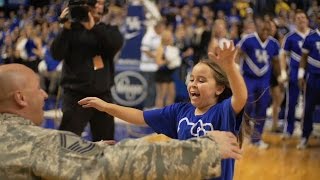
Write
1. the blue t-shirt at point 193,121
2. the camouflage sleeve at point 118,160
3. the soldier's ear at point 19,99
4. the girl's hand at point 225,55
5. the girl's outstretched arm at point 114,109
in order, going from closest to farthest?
the camouflage sleeve at point 118,160, the soldier's ear at point 19,99, the girl's hand at point 225,55, the blue t-shirt at point 193,121, the girl's outstretched arm at point 114,109

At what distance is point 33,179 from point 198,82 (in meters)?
1.23

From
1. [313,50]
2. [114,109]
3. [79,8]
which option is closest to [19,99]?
[114,109]

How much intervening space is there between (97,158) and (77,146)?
0.07 m

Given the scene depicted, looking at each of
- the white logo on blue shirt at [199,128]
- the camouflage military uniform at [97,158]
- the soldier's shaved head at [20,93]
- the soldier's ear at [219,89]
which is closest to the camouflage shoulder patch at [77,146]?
the camouflage military uniform at [97,158]

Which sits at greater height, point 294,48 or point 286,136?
point 294,48

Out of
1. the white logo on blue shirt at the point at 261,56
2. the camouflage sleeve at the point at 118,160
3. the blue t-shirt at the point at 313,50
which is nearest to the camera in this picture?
the camouflage sleeve at the point at 118,160

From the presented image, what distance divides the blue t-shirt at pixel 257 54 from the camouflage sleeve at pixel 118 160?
521 centimetres

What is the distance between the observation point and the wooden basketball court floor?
500cm

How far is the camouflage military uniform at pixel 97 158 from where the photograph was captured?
1.34m

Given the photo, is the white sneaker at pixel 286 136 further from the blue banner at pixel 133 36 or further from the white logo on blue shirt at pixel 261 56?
the blue banner at pixel 133 36

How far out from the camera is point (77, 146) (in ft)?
4.48

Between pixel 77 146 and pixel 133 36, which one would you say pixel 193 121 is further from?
pixel 133 36

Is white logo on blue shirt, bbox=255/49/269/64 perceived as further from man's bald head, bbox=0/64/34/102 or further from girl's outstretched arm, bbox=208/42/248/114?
man's bald head, bbox=0/64/34/102

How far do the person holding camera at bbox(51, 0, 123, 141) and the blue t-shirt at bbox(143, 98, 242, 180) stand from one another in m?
1.26
